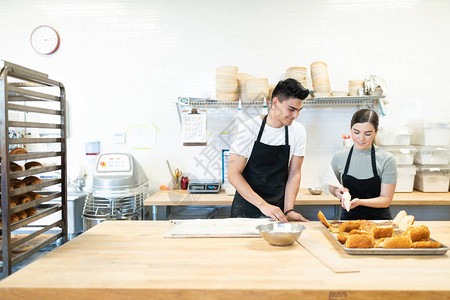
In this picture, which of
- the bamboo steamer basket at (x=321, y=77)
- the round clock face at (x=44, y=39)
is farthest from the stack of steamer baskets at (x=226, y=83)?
the round clock face at (x=44, y=39)

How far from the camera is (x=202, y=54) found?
415 cm

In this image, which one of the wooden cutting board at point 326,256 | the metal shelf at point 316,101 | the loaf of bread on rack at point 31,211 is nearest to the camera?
the wooden cutting board at point 326,256

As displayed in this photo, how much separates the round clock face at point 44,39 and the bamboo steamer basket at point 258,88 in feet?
7.95

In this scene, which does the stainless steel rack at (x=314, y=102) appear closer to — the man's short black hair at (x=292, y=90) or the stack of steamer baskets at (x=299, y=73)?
the stack of steamer baskets at (x=299, y=73)

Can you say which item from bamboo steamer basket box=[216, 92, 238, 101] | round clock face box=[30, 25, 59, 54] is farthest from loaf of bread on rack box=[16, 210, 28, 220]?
round clock face box=[30, 25, 59, 54]

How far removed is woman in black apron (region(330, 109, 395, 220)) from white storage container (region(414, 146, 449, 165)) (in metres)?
1.55

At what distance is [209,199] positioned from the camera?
3506 millimetres

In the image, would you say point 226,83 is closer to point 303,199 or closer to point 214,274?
point 303,199

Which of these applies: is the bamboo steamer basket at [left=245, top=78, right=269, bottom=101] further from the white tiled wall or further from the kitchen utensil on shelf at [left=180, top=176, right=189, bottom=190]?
the kitchen utensil on shelf at [left=180, top=176, right=189, bottom=190]

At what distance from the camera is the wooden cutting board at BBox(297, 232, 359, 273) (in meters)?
1.36

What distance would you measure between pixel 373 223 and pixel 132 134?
313cm

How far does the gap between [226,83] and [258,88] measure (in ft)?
1.16

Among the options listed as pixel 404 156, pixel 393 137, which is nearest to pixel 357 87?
pixel 393 137

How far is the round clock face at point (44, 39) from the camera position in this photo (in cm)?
418
